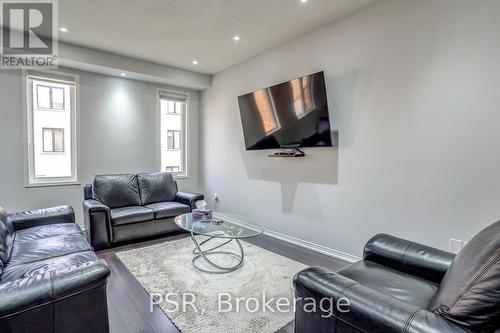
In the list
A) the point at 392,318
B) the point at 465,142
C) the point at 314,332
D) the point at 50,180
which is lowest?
the point at 314,332

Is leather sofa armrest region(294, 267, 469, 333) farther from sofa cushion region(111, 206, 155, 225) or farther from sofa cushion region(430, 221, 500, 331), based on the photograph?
sofa cushion region(111, 206, 155, 225)

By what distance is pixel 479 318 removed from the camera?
3.21 ft

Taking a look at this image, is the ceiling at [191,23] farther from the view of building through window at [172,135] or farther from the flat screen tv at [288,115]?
the view of building through window at [172,135]

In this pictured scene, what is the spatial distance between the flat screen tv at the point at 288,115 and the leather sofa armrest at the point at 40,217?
2517 mm

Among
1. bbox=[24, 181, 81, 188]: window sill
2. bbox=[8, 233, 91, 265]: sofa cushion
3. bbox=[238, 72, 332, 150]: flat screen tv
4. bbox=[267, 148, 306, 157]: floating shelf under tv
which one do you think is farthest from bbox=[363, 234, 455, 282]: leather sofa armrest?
bbox=[24, 181, 81, 188]: window sill

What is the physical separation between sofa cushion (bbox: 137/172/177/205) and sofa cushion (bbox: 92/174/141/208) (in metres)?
0.10

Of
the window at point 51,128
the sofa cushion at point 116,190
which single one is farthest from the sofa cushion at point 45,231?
the window at point 51,128

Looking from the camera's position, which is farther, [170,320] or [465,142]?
[465,142]

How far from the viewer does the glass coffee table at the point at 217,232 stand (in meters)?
2.64

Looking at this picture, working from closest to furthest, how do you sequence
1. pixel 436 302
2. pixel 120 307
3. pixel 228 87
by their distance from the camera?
pixel 436 302, pixel 120 307, pixel 228 87

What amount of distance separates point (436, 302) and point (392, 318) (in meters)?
0.27

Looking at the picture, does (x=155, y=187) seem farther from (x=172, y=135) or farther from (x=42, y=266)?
(x=42, y=266)

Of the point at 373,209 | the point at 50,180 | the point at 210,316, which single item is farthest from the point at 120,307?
the point at 50,180

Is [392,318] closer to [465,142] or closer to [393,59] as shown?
[465,142]
